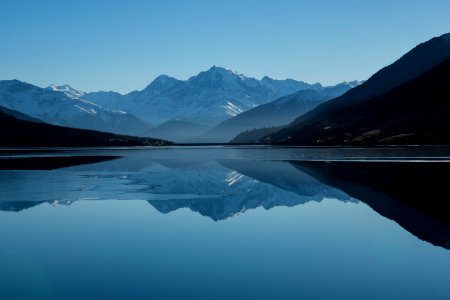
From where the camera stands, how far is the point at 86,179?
260ft

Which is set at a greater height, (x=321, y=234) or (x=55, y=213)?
(x=55, y=213)

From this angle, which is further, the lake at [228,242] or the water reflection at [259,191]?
the water reflection at [259,191]

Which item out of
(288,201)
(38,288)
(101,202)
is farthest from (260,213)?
(38,288)

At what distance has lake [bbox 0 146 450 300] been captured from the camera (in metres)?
23.3

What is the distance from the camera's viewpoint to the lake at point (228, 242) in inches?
918

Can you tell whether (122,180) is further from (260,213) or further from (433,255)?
(433,255)

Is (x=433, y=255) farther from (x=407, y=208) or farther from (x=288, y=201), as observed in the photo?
(x=288, y=201)

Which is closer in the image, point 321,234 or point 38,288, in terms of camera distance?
point 38,288

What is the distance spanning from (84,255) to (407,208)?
94.7ft

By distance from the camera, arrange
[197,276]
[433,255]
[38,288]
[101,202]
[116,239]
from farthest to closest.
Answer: [101,202] → [116,239] → [433,255] → [197,276] → [38,288]

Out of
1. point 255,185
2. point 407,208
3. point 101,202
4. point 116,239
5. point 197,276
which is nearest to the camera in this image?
point 197,276

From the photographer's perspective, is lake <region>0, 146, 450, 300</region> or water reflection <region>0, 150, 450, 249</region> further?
water reflection <region>0, 150, 450, 249</region>

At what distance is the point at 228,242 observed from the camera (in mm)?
33781

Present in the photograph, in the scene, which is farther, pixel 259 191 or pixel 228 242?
pixel 259 191
